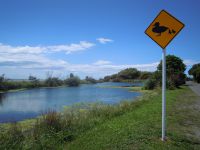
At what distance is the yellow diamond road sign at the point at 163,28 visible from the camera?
4949mm

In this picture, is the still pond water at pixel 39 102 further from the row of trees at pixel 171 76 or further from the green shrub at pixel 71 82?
the green shrub at pixel 71 82

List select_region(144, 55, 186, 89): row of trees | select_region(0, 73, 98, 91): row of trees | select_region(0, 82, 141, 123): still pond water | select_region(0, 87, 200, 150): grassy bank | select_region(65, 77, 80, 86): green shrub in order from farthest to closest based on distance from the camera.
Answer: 1. select_region(65, 77, 80, 86): green shrub
2. select_region(0, 73, 98, 91): row of trees
3. select_region(144, 55, 186, 89): row of trees
4. select_region(0, 82, 141, 123): still pond water
5. select_region(0, 87, 200, 150): grassy bank

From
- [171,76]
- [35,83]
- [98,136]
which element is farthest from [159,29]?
[35,83]

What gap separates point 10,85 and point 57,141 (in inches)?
2113

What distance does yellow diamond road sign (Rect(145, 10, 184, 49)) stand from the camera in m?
4.95

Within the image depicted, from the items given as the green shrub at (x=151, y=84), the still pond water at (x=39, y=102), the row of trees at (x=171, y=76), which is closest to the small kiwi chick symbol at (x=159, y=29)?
the still pond water at (x=39, y=102)

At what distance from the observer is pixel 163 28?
5059mm

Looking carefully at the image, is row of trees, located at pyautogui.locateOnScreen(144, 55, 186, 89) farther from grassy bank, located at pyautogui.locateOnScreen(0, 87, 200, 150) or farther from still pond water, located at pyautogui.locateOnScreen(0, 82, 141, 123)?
grassy bank, located at pyautogui.locateOnScreen(0, 87, 200, 150)

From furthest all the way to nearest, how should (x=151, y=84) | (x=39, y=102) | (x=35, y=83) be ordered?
1. (x=35, y=83)
2. (x=151, y=84)
3. (x=39, y=102)

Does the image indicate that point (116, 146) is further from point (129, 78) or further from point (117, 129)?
point (129, 78)

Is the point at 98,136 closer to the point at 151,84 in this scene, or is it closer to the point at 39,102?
the point at 39,102

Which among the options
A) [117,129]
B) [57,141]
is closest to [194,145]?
[117,129]

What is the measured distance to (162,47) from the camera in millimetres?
5109

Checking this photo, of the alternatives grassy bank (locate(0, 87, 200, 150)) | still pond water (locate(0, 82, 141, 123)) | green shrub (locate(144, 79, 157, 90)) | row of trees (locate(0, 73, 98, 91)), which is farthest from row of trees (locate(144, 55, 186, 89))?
row of trees (locate(0, 73, 98, 91))
